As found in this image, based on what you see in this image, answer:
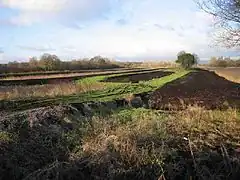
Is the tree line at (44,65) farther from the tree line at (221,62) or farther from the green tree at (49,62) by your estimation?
the tree line at (221,62)

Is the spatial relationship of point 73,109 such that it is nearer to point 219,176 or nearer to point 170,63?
point 219,176

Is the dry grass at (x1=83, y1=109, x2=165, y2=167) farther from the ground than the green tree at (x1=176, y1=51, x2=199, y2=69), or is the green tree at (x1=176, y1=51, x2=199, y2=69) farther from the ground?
the dry grass at (x1=83, y1=109, x2=165, y2=167)

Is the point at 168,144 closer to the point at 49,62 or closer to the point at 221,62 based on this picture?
the point at 49,62

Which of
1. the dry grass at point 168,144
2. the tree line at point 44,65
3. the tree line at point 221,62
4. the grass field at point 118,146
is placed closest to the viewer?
the grass field at point 118,146

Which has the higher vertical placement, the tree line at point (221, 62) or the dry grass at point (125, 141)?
the dry grass at point (125, 141)

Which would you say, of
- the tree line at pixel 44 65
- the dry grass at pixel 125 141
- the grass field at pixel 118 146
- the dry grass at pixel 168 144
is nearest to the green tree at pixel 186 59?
the tree line at pixel 44 65

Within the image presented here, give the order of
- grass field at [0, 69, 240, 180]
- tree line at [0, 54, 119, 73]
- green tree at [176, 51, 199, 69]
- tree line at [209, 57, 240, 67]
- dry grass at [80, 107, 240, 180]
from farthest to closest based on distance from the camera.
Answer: tree line at [209, 57, 240, 67]
green tree at [176, 51, 199, 69]
tree line at [0, 54, 119, 73]
dry grass at [80, 107, 240, 180]
grass field at [0, 69, 240, 180]

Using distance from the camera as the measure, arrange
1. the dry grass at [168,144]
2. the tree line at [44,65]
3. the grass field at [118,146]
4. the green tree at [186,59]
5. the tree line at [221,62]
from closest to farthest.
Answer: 1. the grass field at [118,146]
2. the dry grass at [168,144]
3. the tree line at [44,65]
4. the green tree at [186,59]
5. the tree line at [221,62]

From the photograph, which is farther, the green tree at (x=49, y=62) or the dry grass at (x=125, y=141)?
the green tree at (x=49, y=62)

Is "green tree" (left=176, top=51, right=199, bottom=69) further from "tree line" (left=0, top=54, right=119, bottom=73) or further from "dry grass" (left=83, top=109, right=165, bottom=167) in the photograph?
"dry grass" (left=83, top=109, right=165, bottom=167)

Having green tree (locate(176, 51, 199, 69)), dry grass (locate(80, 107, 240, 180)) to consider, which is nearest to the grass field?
dry grass (locate(80, 107, 240, 180))

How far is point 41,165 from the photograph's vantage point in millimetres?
9891

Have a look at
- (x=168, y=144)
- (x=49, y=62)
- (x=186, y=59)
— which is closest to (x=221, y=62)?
(x=186, y=59)

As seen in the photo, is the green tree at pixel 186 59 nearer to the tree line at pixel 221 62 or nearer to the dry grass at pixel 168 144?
the tree line at pixel 221 62
